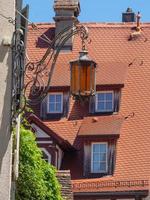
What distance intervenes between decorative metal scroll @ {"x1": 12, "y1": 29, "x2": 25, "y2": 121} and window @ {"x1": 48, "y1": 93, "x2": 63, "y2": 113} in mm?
23018

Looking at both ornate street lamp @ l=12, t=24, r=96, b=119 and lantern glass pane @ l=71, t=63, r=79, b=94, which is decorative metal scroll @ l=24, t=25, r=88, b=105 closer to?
ornate street lamp @ l=12, t=24, r=96, b=119

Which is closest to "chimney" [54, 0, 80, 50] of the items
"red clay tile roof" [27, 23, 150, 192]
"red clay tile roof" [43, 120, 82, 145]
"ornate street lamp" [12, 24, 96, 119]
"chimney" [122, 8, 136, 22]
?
"red clay tile roof" [27, 23, 150, 192]

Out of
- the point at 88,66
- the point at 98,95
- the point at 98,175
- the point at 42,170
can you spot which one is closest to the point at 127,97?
the point at 98,95

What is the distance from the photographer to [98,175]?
Result: 32469mm

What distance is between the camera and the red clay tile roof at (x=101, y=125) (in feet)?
107

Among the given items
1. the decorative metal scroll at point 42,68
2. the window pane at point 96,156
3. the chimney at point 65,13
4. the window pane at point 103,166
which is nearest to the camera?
the decorative metal scroll at point 42,68

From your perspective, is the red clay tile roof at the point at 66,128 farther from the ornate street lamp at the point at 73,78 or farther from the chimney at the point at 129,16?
the ornate street lamp at the point at 73,78

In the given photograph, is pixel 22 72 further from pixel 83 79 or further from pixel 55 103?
pixel 55 103

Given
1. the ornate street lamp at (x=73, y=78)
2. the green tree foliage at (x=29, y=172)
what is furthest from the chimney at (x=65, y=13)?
the ornate street lamp at (x=73, y=78)

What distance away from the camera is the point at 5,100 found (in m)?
11.0

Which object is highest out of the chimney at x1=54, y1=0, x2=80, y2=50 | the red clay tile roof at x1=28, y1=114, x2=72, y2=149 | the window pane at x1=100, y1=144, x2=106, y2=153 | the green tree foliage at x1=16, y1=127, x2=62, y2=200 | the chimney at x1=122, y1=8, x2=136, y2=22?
the chimney at x1=122, y1=8, x2=136, y2=22

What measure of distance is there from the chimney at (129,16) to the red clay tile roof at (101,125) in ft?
29.9

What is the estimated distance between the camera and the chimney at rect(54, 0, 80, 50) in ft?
121

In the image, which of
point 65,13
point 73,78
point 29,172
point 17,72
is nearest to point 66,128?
point 65,13
